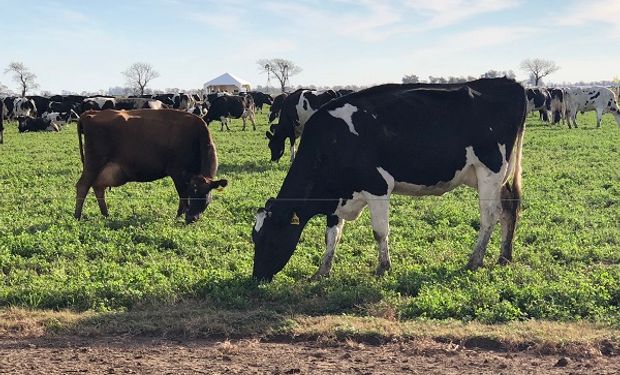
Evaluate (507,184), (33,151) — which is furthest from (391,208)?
(33,151)

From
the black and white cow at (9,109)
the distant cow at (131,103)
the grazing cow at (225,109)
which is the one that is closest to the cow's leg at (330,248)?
the distant cow at (131,103)

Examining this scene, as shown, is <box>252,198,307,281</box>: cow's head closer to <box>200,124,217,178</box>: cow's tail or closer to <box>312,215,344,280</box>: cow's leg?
<box>312,215,344,280</box>: cow's leg

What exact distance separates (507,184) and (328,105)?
8.63ft

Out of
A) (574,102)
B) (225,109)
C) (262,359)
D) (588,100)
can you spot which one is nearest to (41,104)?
(225,109)

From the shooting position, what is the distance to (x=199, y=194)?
11023 millimetres

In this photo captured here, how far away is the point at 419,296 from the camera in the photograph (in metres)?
6.99

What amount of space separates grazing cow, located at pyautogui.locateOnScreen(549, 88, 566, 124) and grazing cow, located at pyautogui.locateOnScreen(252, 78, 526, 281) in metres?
27.1

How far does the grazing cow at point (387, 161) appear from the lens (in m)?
7.88

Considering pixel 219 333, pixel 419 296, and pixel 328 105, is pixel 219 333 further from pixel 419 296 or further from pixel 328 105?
pixel 328 105

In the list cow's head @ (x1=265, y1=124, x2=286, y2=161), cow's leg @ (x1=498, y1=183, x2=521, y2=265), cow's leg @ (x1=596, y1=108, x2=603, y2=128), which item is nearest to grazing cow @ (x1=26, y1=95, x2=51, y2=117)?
cow's head @ (x1=265, y1=124, x2=286, y2=161)

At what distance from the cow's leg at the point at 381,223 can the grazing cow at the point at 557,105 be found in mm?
28204

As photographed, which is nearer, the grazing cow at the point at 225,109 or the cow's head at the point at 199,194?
the cow's head at the point at 199,194

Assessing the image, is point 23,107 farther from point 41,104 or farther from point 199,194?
point 199,194

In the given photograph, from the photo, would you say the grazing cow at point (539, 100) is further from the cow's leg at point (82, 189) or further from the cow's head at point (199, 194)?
the cow's leg at point (82, 189)
